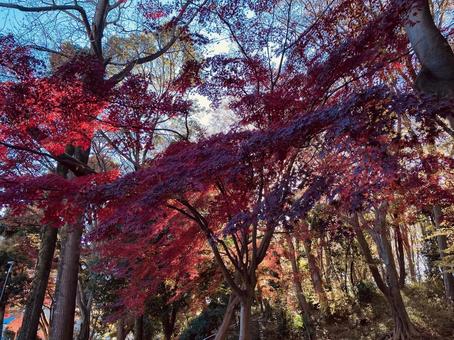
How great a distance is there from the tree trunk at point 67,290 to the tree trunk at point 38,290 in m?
0.29

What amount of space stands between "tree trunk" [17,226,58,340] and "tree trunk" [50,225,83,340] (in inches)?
11.2

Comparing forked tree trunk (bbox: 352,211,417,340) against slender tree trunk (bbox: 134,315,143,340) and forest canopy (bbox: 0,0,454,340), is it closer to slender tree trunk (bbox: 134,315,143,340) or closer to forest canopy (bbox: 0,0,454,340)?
forest canopy (bbox: 0,0,454,340)

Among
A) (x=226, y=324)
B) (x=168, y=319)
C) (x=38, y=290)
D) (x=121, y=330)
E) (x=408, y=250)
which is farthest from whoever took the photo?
(x=408, y=250)

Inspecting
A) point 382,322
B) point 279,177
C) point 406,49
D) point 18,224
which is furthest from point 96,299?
point 406,49

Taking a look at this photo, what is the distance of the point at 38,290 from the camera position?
628cm

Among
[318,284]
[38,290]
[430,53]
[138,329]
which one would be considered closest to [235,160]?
[430,53]

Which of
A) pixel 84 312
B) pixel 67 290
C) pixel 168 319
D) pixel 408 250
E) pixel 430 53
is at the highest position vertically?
pixel 408 250

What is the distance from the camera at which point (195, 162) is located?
418 cm

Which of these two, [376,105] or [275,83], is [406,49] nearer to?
[275,83]

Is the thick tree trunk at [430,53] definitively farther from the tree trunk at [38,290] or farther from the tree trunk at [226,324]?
the tree trunk at [38,290]

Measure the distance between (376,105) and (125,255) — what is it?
22.9 ft

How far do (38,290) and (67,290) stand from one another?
25.3 inches

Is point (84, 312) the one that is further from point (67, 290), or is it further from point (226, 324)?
point (226, 324)

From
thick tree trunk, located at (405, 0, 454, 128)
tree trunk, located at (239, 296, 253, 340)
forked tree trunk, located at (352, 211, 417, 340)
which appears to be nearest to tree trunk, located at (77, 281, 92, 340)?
tree trunk, located at (239, 296, 253, 340)
